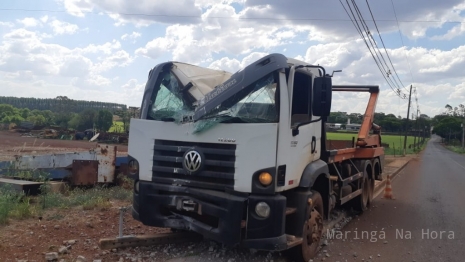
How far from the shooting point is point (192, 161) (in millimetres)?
5281

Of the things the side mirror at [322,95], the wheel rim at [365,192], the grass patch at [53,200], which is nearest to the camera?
the side mirror at [322,95]

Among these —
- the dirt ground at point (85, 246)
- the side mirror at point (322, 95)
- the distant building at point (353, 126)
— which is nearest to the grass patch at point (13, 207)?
the dirt ground at point (85, 246)

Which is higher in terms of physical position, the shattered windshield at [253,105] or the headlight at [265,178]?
the shattered windshield at [253,105]

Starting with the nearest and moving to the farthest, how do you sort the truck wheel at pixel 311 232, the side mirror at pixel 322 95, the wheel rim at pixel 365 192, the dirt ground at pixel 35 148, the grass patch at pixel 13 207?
1. the side mirror at pixel 322 95
2. the truck wheel at pixel 311 232
3. the grass patch at pixel 13 207
4. the wheel rim at pixel 365 192
5. the dirt ground at pixel 35 148

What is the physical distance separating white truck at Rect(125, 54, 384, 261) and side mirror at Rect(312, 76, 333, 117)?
1 centimetres

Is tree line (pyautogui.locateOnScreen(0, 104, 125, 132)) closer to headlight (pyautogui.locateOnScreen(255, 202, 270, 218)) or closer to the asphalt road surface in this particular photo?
the asphalt road surface

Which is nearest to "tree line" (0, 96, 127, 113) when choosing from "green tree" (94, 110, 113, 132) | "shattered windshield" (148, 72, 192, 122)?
"green tree" (94, 110, 113, 132)

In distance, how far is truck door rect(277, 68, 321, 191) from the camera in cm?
513

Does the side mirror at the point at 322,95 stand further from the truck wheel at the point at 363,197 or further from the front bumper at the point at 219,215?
the truck wheel at the point at 363,197

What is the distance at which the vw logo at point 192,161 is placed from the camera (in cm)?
524

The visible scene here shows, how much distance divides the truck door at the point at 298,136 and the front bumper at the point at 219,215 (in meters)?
0.39

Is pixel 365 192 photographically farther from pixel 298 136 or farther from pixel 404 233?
pixel 298 136


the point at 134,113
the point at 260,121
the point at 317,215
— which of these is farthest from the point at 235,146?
the point at 134,113

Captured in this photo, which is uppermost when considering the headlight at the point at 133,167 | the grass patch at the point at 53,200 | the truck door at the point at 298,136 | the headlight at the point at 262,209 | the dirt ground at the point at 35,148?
the truck door at the point at 298,136
